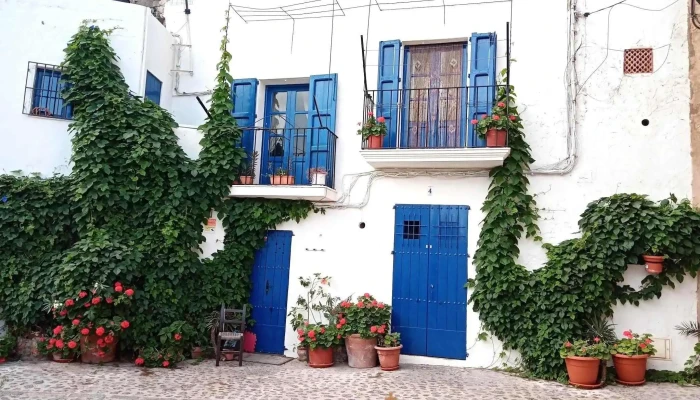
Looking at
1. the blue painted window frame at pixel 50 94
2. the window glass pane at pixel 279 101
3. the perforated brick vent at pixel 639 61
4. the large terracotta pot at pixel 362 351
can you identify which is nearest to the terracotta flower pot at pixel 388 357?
the large terracotta pot at pixel 362 351

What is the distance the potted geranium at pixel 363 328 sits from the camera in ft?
24.9

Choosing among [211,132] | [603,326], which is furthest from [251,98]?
[603,326]

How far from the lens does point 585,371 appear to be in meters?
6.68

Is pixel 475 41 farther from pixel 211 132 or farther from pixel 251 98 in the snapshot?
pixel 211 132

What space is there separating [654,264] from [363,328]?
13.7 feet

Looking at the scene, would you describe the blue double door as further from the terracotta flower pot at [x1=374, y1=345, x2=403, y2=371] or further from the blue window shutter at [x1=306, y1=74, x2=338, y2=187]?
the blue window shutter at [x1=306, y1=74, x2=338, y2=187]

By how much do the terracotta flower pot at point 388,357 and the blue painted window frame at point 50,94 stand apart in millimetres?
6451

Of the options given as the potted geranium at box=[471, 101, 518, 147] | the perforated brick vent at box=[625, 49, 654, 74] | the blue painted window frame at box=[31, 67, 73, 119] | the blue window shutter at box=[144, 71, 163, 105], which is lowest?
the potted geranium at box=[471, 101, 518, 147]

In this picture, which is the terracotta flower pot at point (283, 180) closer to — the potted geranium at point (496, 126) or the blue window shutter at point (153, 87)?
the blue window shutter at point (153, 87)

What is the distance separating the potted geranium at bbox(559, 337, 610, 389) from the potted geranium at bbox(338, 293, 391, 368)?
102 inches

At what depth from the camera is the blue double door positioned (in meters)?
7.89

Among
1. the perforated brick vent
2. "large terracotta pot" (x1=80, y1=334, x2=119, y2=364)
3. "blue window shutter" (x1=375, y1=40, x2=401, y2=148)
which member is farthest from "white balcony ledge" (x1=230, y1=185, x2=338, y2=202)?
the perforated brick vent

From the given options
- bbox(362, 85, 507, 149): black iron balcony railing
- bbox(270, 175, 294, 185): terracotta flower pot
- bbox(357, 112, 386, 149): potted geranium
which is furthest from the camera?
bbox(270, 175, 294, 185): terracotta flower pot

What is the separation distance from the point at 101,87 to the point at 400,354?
648 centimetres
